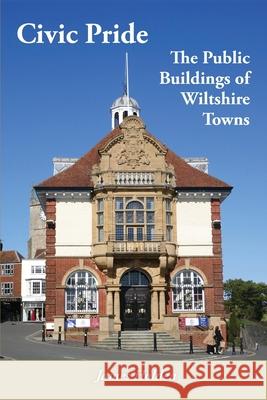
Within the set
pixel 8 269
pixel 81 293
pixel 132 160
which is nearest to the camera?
pixel 81 293

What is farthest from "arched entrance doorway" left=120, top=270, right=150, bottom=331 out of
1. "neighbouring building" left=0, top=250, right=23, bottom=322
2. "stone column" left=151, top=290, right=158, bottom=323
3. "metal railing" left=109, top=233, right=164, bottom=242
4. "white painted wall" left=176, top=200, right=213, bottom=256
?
"neighbouring building" left=0, top=250, right=23, bottom=322

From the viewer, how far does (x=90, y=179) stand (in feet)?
126

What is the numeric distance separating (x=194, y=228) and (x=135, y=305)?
5603mm

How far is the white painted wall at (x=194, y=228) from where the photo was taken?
37.7 metres

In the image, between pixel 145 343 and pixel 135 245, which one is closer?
pixel 145 343

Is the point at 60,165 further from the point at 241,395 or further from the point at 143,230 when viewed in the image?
the point at 241,395

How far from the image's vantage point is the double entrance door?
121ft

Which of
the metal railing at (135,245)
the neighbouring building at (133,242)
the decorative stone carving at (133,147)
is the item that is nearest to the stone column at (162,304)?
the neighbouring building at (133,242)

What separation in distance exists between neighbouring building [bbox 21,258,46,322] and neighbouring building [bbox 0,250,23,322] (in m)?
2.91

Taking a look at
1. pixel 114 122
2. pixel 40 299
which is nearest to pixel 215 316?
pixel 114 122

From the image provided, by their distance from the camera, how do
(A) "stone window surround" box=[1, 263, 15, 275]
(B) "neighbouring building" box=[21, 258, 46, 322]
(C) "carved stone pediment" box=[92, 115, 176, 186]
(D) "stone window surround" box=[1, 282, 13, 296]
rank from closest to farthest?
(C) "carved stone pediment" box=[92, 115, 176, 186] → (B) "neighbouring building" box=[21, 258, 46, 322] → (D) "stone window surround" box=[1, 282, 13, 296] → (A) "stone window surround" box=[1, 263, 15, 275]

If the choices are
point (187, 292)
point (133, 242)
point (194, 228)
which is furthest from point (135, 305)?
point (194, 228)

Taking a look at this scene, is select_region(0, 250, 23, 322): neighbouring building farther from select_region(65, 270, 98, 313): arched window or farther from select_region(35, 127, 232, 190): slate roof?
select_region(65, 270, 98, 313): arched window

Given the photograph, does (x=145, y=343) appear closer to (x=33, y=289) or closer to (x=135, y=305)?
(x=135, y=305)
